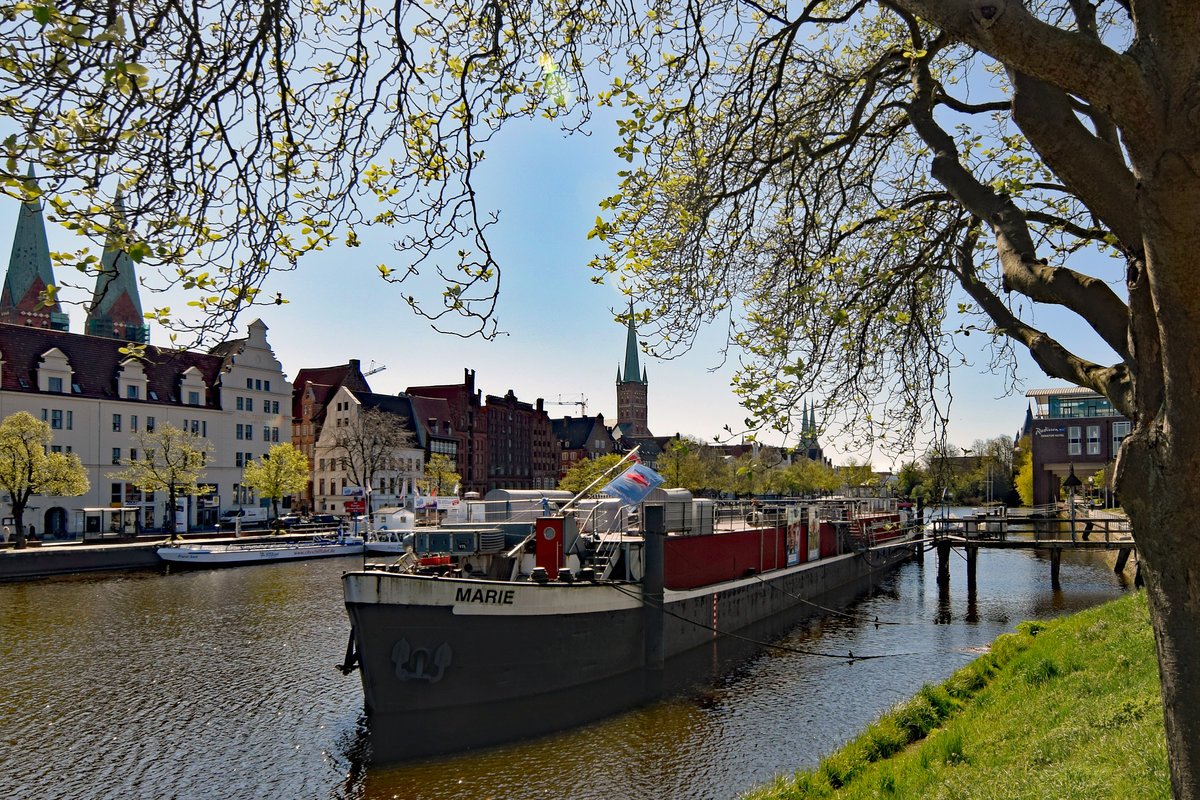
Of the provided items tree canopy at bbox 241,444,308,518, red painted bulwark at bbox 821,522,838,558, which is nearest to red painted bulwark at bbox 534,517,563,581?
red painted bulwark at bbox 821,522,838,558

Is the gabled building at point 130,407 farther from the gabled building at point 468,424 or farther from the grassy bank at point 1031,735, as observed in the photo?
the grassy bank at point 1031,735

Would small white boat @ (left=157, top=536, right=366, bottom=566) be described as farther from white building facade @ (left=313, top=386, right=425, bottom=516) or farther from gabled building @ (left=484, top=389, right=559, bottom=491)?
gabled building @ (left=484, top=389, right=559, bottom=491)

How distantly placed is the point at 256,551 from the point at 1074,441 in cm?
6963

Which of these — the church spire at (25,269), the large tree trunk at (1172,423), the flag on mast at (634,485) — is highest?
the church spire at (25,269)

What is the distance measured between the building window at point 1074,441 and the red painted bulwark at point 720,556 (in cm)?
5357

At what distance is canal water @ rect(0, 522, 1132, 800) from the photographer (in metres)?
→ 14.7

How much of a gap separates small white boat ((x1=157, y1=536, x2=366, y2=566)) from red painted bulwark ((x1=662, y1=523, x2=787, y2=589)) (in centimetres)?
2115

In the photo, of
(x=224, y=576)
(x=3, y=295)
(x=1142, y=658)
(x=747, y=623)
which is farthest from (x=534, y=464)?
(x=1142, y=658)

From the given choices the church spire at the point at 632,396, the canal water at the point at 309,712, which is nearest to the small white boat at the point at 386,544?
the canal water at the point at 309,712

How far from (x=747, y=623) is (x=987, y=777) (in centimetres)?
1992

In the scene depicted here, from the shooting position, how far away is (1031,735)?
390 inches

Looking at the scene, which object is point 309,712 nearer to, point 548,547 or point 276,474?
point 548,547

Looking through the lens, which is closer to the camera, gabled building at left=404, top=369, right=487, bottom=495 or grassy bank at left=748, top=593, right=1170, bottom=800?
grassy bank at left=748, top=593, right=1170, bottom=800

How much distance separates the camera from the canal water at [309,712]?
14.7m
